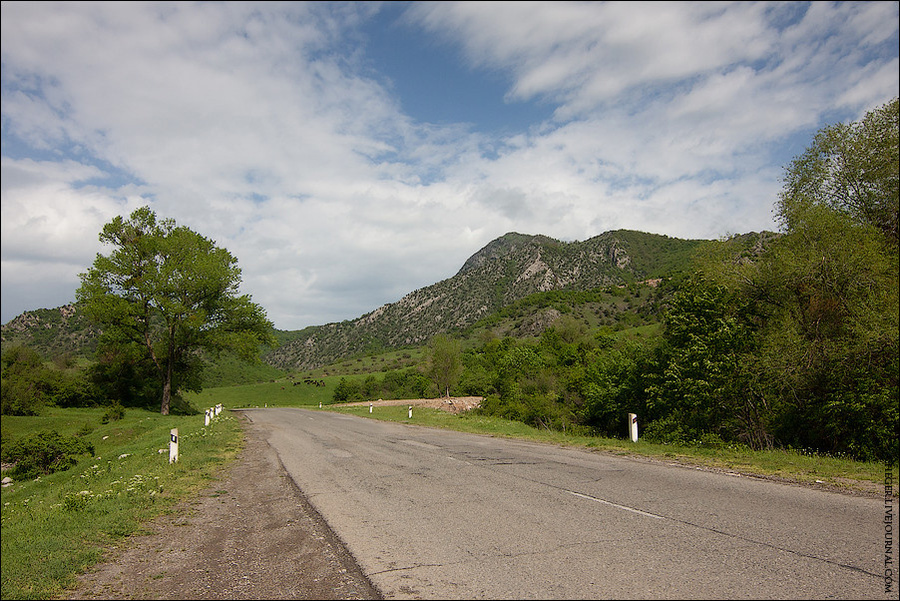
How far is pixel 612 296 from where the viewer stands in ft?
385

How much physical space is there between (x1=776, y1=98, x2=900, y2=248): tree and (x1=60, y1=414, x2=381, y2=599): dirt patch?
20042 mm

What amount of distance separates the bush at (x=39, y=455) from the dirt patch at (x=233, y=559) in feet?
55.3

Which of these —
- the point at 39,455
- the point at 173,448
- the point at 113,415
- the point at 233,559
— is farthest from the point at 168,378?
the point at 233,559

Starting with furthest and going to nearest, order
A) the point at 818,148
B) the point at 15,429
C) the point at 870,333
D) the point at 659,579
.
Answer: the point at 15,429, the point at 818,148, the point at 870,333, the point at 659,579

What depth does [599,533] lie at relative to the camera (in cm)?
590

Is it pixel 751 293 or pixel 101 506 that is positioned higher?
pixel 751 293

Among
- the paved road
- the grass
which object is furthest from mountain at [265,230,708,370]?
the paved road

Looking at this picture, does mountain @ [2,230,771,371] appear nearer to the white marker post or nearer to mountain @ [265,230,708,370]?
mountain @ [265,230,708,370]

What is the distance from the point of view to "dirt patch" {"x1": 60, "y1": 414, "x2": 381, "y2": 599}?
479 centimetres

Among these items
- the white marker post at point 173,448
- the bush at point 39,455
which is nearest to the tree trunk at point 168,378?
the bush at point 39,455

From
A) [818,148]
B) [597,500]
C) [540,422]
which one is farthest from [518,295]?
[597,500]

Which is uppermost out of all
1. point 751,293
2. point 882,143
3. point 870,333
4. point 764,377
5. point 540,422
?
point 882,143

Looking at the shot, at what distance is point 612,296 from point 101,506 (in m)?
118

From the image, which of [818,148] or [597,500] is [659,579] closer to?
[597,500]
